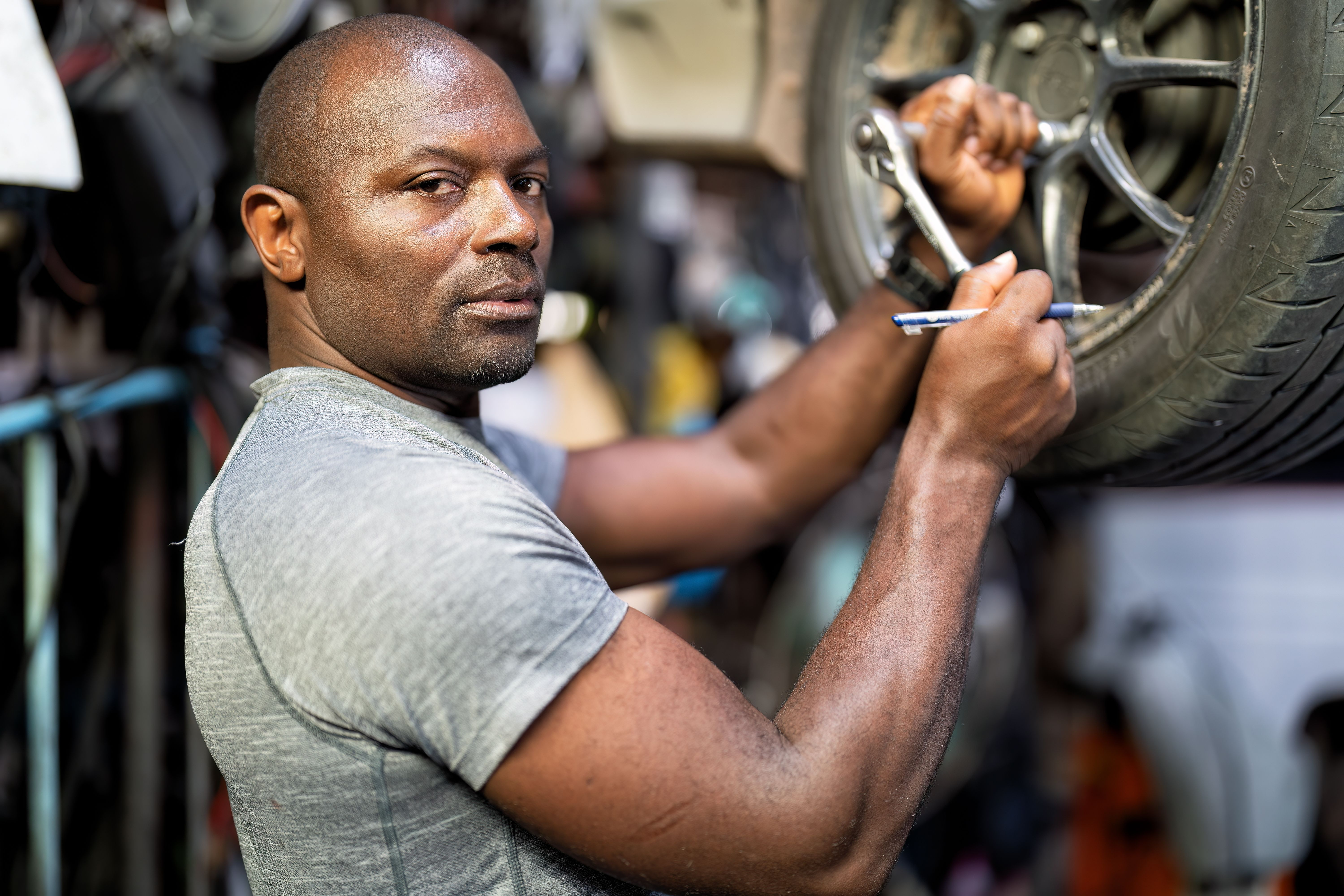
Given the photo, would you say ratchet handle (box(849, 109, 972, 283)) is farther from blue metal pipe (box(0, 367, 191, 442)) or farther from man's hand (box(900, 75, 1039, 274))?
blue metal pipe (box(0, 367, 191, 442))

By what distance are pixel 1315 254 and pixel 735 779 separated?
26.3 inches

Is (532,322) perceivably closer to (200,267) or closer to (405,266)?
(405,266)

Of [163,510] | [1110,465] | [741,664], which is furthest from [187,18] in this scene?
[741,664]

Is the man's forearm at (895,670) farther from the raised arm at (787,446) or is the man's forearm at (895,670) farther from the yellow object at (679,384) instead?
the yellow object at (679,384)

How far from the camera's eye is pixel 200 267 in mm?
1798

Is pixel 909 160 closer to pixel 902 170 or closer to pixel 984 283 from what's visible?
pixel 902 170

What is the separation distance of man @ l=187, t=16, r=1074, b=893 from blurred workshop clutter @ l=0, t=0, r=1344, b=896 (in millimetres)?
512

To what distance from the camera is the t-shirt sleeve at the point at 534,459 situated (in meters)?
1.32

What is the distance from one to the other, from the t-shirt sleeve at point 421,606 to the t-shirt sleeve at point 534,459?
0.43 metres

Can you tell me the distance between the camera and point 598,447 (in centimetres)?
154

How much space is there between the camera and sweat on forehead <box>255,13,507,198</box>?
40.4 inches

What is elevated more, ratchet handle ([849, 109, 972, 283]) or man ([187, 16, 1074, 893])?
ratchet handle ([849, 109, 972, 283])

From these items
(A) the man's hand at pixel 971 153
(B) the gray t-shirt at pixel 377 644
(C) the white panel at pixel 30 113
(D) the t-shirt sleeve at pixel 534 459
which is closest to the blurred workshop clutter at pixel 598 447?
(C) the white panel at pixel 30 113

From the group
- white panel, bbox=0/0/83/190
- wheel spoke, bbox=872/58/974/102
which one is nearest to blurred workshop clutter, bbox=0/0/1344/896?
white panel, bbox=0/0/83/190
